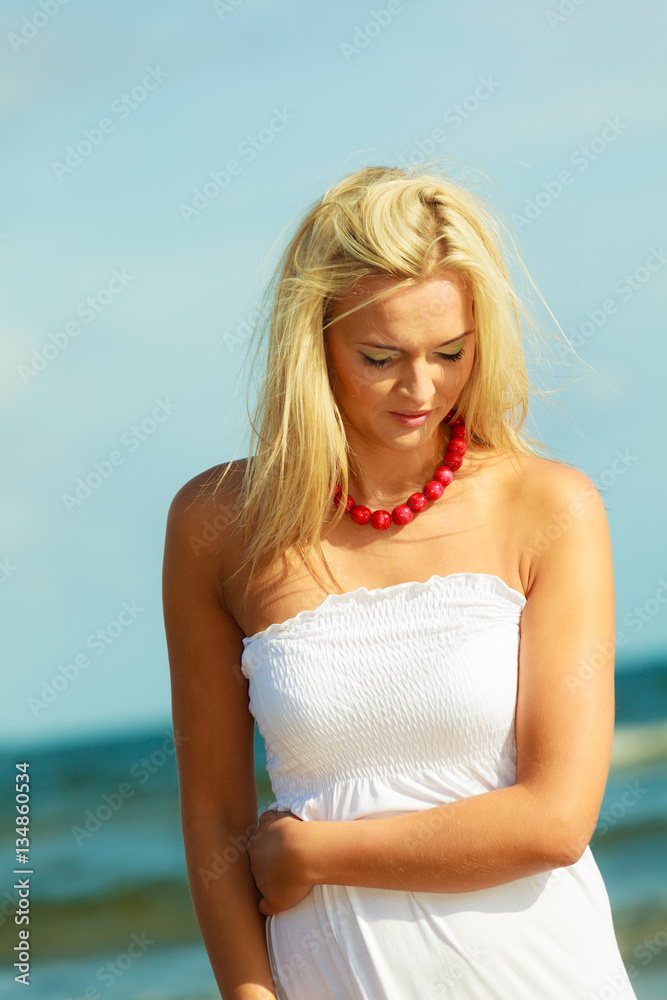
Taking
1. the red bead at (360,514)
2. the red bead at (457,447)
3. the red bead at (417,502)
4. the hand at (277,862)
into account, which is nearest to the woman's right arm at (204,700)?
the hand at (277,862)

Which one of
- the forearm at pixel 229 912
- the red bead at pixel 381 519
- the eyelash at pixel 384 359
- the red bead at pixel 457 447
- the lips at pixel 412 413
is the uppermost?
the eyelash at pixel 384 359

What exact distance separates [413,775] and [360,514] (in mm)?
577

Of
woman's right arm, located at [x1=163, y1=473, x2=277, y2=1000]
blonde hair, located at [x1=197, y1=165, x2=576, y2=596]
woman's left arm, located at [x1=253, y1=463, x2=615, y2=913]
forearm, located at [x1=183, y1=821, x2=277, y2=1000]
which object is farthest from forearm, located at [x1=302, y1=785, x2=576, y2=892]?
blonde hair, located at [x1=197, y1=165, x2=576, y2=596]

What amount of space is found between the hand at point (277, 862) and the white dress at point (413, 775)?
→ 0.12ft

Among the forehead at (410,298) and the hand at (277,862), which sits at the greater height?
the forehead at (410,298)

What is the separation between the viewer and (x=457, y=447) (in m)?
2.44

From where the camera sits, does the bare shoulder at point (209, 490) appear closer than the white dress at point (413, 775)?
No

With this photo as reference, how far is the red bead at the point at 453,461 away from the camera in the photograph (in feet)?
7.99

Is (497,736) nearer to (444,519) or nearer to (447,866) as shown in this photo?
(447,866)

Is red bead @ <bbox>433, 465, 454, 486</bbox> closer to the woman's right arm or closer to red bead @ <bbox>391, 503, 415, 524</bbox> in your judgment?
red bead @ <bbox>391, 503, 415, 524</bbox>

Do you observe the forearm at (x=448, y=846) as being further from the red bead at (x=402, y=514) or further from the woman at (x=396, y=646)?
the red bead at (x=402, y=514)

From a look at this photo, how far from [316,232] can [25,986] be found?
7.53 metres

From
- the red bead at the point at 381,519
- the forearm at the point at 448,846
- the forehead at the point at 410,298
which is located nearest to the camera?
the forearm at the point at 448,846

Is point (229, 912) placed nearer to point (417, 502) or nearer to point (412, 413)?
point (417, 502)
